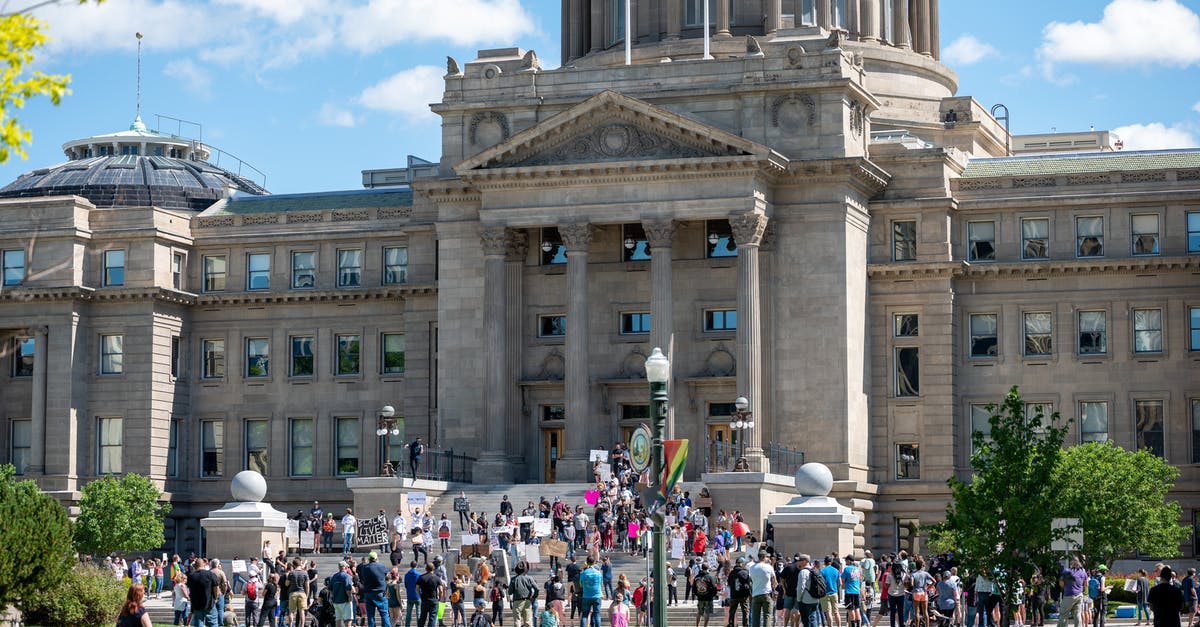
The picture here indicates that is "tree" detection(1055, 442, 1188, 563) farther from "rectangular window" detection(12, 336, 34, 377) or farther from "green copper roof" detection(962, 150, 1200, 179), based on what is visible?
"rectangular window" detection(12, 336, 34, 377)

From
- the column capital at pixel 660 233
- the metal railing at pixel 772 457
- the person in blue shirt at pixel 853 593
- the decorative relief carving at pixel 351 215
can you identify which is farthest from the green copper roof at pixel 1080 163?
the person in blue shirt at pixel 853 593

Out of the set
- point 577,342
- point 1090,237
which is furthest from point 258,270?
point 1090,237

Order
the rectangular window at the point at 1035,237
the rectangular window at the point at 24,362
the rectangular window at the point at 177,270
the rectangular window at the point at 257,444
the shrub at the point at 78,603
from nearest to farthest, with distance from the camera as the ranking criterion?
1. the shrub at the point at 78,603
2. the rectangular window at the point at 1035,237
3. the rectangular window at the point at 24,362
4. the rectangular window at the point at 177,270
5. the rectangular window at the point at 257,444

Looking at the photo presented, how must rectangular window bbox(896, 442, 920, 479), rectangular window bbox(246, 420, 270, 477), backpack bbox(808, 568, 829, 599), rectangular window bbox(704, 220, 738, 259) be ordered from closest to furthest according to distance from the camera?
backpack bbox(808, 568, 829, 599) → rectangular window bbox(704, 220, 738, 259) → rectangular window bbox(896, 442, 920, 479) → rectangular window bbox(246, 420, 270, 477)

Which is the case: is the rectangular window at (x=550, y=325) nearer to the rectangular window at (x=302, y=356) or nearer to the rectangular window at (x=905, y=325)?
the rectangular window at (x=905, y=325)

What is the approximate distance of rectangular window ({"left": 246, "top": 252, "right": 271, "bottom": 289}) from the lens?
84562mm

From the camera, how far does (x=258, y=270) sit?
84562 mm

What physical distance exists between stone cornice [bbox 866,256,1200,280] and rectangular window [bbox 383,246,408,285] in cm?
1887

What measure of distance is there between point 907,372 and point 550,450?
13060mm

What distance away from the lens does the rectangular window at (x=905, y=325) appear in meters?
75.2

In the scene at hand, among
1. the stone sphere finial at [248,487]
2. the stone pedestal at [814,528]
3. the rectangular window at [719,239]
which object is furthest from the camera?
the rectangular window at [719,239]

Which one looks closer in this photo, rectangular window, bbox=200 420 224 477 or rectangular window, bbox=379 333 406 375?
rectangular window, bbox=379 333 406 375

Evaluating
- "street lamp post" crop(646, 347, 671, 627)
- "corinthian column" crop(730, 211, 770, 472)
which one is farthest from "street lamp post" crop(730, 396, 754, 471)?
"street lamp post" crop(646, 347, 671, 627)

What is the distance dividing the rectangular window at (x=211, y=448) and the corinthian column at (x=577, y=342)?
17936 mm
